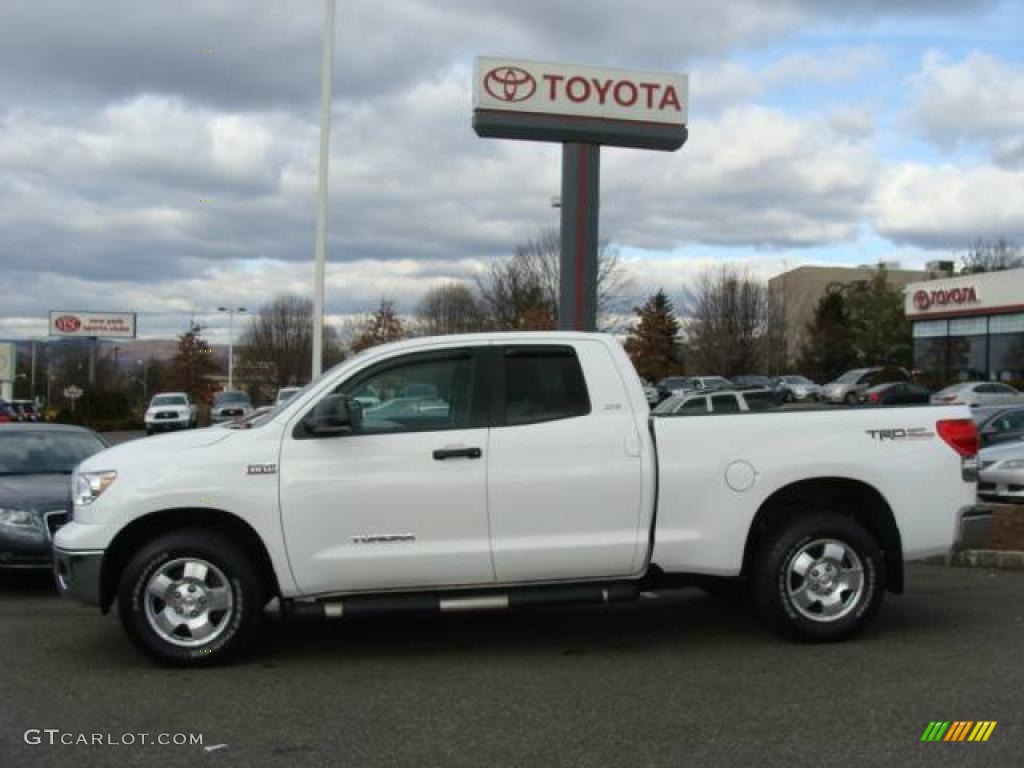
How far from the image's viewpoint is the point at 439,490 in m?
6.33

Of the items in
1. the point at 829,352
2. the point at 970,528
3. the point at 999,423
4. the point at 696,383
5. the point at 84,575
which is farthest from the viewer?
the point at 829,352

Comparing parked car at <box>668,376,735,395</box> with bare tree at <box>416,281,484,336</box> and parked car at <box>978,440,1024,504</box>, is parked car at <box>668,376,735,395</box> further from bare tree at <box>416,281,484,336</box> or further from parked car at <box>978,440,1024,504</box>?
parked car at <box>978,440,1024,504</box>

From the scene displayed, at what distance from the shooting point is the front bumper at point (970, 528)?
6.96 metres

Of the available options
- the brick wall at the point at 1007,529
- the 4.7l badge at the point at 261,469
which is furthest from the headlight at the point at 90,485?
the brick wall at the point at 1007,529

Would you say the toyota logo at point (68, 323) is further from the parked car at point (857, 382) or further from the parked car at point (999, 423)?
the parked car at point (999, 423)

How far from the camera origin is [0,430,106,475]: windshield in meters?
10.0

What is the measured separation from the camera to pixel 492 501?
6367 mm

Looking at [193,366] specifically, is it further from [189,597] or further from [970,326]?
[189,597]

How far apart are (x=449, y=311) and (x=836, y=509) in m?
59.0

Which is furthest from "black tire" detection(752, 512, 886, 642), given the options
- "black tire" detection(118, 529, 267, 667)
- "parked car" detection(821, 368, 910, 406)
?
"parked car" detection(821, 368, 910, 406)

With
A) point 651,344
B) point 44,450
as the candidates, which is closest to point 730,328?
point 651,344

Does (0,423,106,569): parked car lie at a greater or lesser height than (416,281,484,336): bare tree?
lesser

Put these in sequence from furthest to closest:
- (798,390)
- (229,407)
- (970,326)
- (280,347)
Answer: (280,347) < (798,390) < (970,326) < (229,407)

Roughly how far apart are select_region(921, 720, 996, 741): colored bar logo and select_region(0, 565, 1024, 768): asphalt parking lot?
0.05 meters
